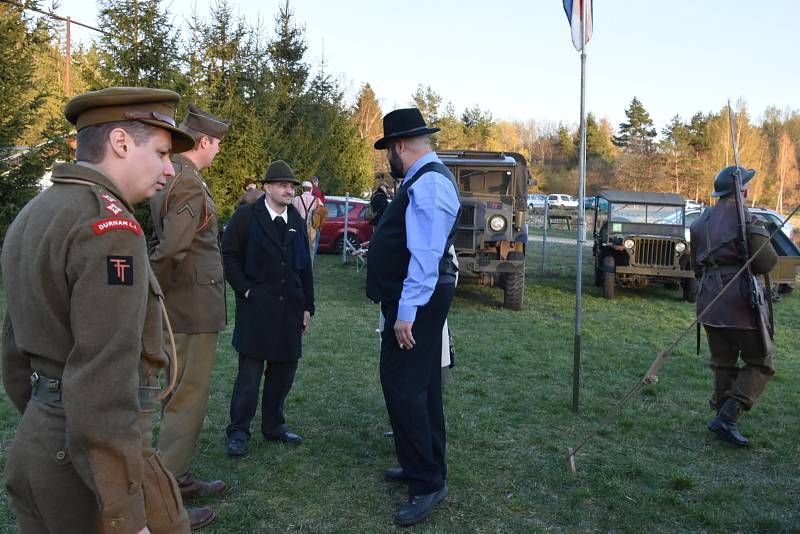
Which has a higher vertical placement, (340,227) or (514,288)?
(340,227)

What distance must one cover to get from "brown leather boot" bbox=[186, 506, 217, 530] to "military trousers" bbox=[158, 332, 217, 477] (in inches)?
10.4

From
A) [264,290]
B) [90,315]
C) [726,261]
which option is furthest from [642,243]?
[90,315]

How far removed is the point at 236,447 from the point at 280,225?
58.1 inches

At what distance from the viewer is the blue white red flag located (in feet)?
16.7

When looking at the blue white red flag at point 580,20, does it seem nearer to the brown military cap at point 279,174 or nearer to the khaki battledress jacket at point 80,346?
the brown military cap at point 279,174

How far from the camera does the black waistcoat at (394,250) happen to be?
3379 millimetres

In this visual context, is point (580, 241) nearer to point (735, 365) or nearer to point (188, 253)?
point (735, 365)

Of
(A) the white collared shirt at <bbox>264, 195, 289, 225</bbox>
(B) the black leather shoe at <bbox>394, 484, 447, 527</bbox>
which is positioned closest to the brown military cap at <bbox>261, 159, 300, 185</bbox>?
(A) the white collared shirt at <bbox>264, 195, 289, 225</bbox>

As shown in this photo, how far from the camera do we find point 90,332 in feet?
4.91

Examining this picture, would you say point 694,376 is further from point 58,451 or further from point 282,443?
point 58,451

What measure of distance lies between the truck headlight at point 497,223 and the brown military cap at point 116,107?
9.14 m

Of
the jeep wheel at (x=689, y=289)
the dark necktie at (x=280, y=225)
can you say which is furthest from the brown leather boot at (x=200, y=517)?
the jeep wheel at (x=689, y=289)

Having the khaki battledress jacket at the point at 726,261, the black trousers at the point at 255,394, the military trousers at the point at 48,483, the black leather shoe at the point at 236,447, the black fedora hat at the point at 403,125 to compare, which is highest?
the black fedora hat at the point at 403,125

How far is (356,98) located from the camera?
5241 centimetres
